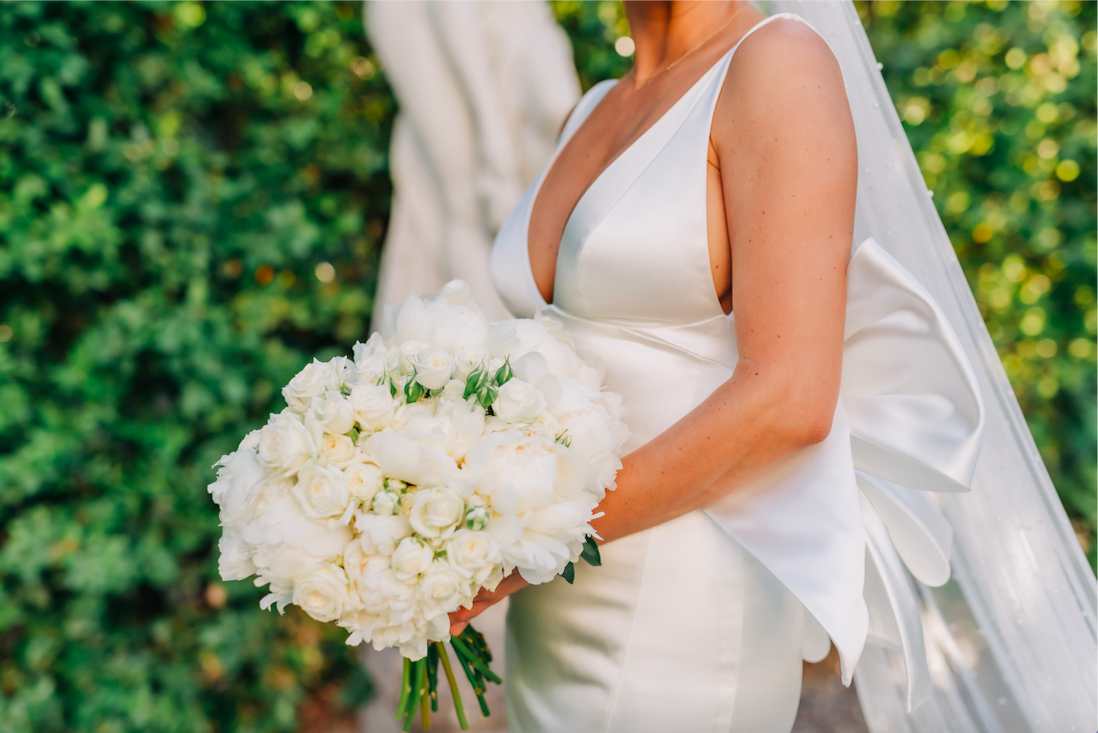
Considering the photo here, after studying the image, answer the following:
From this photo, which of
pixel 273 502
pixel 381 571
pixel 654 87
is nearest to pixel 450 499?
pixel 381 571

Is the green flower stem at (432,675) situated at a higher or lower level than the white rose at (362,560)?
lower

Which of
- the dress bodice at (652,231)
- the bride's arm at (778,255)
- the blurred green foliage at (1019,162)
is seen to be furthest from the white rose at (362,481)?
the blurred green foliage at (1019,162)

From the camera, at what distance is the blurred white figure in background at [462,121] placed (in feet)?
7.60

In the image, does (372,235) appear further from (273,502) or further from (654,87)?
(273,502)

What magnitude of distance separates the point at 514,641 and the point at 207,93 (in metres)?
1.90

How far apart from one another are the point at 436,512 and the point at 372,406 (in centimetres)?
18

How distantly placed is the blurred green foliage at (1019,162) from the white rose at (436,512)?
7.44 ft

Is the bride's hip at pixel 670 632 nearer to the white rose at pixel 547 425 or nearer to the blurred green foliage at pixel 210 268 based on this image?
the white rose at pixel 547 425

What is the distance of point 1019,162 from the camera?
8.45 feet

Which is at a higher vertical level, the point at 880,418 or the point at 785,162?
the point at 785,162

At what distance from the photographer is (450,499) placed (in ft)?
3.12

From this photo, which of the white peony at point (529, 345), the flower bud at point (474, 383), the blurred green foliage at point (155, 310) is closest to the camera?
the flower bud at point (474, 383)

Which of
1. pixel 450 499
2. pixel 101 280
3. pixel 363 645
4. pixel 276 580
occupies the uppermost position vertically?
pixel 450 499

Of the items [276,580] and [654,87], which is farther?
[654,87]
